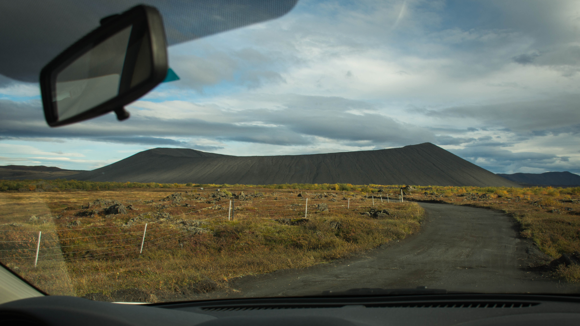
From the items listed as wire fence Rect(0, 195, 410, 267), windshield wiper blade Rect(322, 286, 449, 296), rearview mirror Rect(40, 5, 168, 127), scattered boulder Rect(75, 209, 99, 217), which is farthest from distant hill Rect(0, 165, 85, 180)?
scattered boulder Rect(75, 209, 99, 217)

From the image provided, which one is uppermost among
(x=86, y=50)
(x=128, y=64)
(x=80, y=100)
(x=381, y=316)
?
(x=86, y=50)

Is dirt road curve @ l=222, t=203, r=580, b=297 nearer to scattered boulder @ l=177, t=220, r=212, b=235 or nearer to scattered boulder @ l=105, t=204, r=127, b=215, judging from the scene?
scattered boulder @ l=177, t=220, r=212, b=235

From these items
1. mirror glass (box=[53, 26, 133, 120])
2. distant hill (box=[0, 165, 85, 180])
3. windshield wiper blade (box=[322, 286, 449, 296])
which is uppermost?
mirror glass (box=[53, 26, 133, 120])

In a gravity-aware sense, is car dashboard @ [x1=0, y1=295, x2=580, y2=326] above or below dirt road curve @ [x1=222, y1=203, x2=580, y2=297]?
above

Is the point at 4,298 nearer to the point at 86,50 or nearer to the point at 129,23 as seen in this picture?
the point at 86,50

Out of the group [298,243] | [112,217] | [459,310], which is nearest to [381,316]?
[459,310]

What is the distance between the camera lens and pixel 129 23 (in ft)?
3.91

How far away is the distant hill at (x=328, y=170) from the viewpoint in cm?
11006

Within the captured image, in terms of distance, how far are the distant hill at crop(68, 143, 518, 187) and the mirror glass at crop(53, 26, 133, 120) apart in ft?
349

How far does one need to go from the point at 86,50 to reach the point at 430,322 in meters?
2.69

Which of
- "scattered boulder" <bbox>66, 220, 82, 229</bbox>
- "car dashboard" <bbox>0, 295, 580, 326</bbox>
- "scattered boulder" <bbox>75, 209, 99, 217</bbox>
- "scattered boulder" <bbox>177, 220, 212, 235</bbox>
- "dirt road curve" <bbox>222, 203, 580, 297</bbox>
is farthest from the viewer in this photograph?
"scattered boulder" <bbox>75, 209, 99, 217</bbox>

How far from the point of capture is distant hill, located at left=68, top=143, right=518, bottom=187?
4333 inches

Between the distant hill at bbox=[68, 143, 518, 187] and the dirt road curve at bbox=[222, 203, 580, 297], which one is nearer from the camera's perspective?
the dirt road curve at bbox=[222, 203, 580, 297]

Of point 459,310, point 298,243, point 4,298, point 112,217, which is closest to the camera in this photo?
point 4,298
